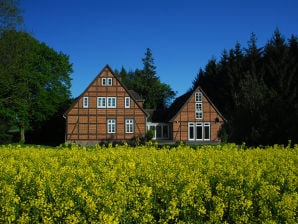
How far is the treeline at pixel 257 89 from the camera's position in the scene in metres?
20.7

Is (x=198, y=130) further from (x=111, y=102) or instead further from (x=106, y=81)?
(x=106, y=81)

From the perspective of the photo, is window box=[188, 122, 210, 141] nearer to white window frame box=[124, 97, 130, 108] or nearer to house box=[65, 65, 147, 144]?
house box=[65, 65, 147, 144]

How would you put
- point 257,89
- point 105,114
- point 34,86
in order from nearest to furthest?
point 257,89, point 105,114, point 34,86

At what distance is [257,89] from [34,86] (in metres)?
24.7

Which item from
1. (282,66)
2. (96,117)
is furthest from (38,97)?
(282,66)

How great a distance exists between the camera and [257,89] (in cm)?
2708

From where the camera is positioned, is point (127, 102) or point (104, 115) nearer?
point (104, 115)

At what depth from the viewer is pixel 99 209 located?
4.95 meters

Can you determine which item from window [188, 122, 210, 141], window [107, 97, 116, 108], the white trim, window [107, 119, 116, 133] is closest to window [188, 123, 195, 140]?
window [188, 122, 210, 141]

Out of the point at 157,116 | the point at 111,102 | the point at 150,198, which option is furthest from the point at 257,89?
the point at 150,198

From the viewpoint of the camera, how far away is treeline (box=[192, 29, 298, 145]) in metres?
20.7

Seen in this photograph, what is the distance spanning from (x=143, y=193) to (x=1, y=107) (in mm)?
34785

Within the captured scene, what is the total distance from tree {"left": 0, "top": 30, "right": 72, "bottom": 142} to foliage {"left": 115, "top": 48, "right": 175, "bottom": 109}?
23350 millimetres

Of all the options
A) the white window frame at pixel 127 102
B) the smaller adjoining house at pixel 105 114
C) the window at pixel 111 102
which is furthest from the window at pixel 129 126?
the window at pixel 111 102
